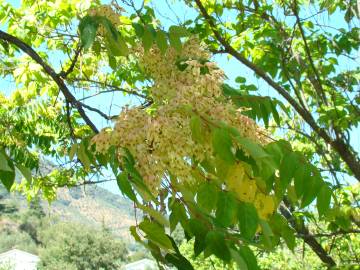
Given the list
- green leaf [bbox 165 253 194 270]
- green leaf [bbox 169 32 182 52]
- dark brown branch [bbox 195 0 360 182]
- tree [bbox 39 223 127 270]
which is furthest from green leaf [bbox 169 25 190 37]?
tree [bbox 39 223 127 270]

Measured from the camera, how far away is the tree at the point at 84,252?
45.8 meters

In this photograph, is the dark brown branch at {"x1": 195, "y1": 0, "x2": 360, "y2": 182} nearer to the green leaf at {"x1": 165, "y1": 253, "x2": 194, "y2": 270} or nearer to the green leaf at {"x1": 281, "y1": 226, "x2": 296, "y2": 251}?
the green leaf at {"x1": 281, "y1": 226, "x2": 296, "y2": 251}

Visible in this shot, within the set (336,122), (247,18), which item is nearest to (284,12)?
(247,18)

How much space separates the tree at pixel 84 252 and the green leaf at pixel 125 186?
45.3 metres

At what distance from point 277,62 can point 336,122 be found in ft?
2.41

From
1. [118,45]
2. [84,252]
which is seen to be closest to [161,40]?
[118,45]

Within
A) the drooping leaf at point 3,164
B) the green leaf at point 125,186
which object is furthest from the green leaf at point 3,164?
the green leaf at point 125,186

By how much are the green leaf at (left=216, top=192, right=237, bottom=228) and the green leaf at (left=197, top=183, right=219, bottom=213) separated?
0.09 ft

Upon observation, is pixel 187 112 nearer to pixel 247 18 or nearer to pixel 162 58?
pixel 162 58

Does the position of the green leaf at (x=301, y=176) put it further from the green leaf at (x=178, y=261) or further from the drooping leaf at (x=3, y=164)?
the drooping leaf at (x=3, y=164)

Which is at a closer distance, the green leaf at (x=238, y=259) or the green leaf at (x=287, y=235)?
the green leaf at (x=238, y=259)

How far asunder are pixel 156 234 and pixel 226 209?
0.21m

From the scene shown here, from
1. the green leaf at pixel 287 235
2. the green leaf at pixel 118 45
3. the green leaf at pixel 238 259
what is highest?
the green leaf at pixel 118 45

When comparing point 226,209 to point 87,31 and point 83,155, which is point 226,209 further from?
point 87,31
